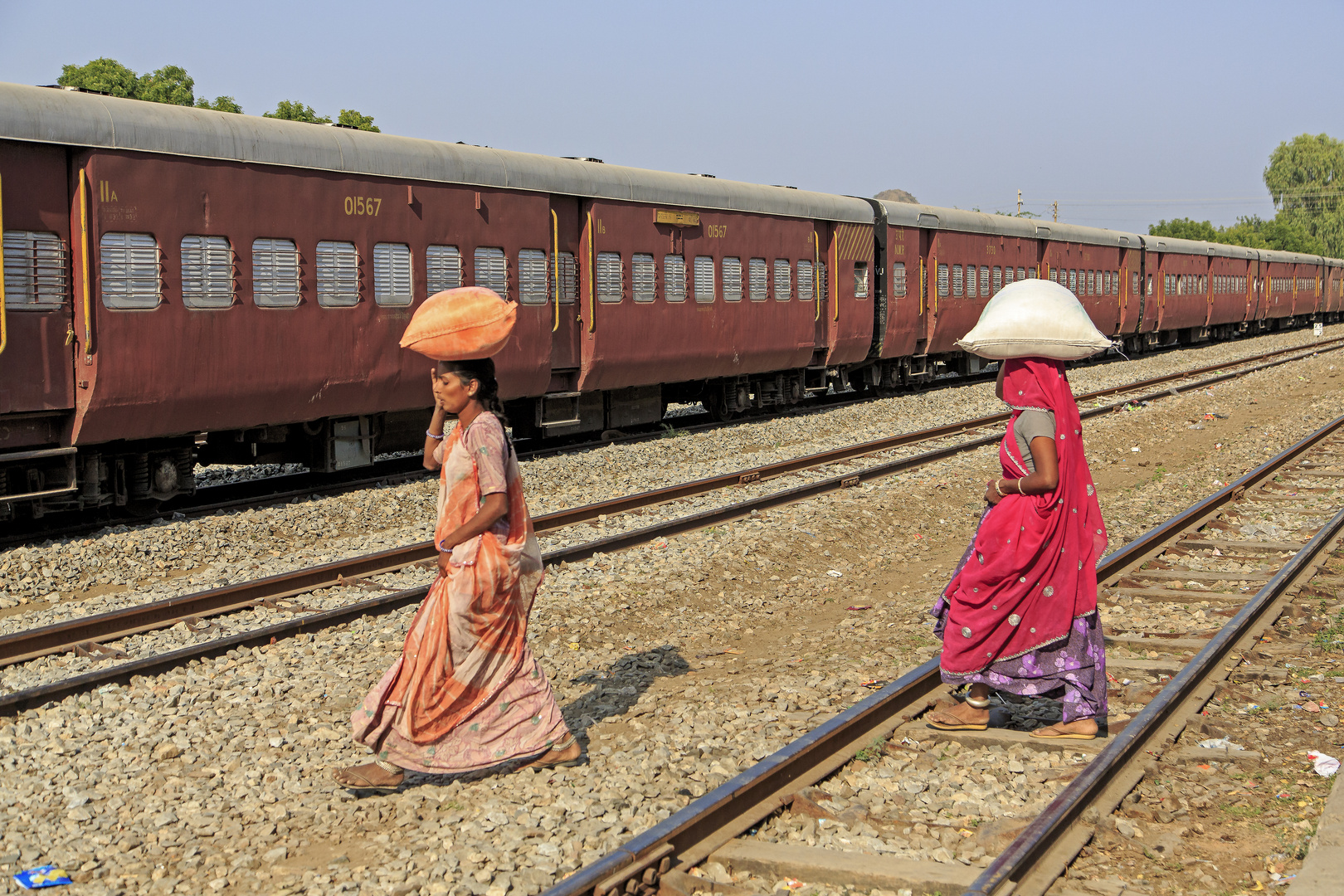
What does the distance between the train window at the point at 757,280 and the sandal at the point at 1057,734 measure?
1331cm

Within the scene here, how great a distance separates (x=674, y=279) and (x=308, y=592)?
915 cm

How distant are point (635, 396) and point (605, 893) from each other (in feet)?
43.7

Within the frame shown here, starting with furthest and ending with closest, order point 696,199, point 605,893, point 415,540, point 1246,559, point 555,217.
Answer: point 696,199
point 555,217
point 415,540
point 1246,559
point 605,893

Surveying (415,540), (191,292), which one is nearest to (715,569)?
(415,540)

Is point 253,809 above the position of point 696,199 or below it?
below

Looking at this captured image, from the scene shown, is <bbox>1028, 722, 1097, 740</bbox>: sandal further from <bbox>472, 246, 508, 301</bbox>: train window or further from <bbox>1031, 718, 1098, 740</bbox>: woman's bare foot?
<bbox>472, 246, 508, 301</bbox>: train window

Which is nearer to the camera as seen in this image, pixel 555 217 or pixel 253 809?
pixel 253 809

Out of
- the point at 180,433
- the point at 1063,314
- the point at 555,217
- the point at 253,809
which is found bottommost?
the point at 253,809

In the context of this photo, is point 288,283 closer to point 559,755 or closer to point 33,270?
point 33,270

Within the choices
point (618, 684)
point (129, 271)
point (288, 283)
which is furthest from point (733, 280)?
point (618, 684)

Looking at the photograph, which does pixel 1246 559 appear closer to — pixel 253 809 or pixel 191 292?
pixel 253 809

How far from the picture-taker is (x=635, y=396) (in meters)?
16.8

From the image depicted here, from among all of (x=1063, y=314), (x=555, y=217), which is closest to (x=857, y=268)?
(x=555, y=217)

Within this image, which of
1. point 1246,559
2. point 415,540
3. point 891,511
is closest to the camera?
point 1246,559
